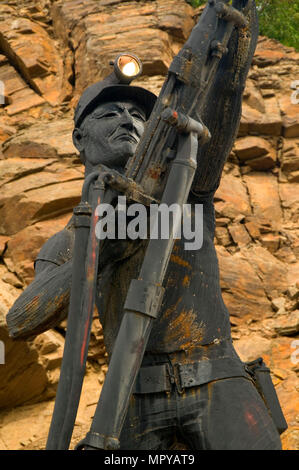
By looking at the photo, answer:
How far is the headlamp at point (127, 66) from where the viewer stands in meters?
4.66

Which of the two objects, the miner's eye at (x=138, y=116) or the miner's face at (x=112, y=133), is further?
the miner's eye at (x=138, y=116)

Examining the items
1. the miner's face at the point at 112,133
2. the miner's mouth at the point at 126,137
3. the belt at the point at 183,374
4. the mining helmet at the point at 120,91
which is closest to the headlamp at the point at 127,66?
the mining helmet at the point at 120,91

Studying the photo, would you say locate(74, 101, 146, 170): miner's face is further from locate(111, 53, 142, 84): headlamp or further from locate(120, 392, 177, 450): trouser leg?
locate(120, 392, 177, 450): trouser leg

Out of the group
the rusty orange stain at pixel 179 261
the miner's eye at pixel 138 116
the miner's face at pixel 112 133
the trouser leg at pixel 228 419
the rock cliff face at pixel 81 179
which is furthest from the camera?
the rock cliff face at pixel 81 179

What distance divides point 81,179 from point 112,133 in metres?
4.84

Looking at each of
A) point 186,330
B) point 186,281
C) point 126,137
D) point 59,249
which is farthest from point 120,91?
point 186,330

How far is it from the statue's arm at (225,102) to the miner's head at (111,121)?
0.41 m

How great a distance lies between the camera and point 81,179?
9516mm

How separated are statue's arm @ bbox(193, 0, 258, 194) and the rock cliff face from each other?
3425mm

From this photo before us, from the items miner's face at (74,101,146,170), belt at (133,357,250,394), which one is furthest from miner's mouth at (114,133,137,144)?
belt at (133,357,250,394)

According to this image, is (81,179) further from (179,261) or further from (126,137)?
(179,261)

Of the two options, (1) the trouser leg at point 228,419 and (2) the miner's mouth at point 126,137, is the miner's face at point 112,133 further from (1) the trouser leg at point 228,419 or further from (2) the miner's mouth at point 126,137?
(1) the trouser leg at point 228,419

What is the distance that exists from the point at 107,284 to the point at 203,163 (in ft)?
2.56
